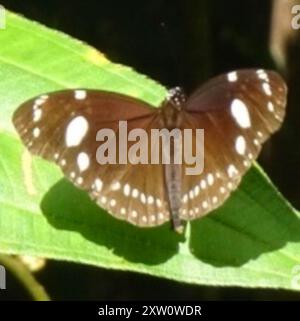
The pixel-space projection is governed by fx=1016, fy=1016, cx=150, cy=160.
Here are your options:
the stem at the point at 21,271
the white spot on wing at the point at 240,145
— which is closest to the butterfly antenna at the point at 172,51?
the stem at the point at 21,271

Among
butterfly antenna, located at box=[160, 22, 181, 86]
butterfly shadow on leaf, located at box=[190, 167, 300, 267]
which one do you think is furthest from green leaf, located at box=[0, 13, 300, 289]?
butterfly antenna, located at box=[160, 22, 181, 86]

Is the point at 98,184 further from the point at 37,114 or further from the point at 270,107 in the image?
the point at 270,107

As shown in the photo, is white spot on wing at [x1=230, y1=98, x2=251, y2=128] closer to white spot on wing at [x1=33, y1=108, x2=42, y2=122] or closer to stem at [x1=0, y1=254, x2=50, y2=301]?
white spot on wing at [x1=33, y1=108, x2=42, y2=122]

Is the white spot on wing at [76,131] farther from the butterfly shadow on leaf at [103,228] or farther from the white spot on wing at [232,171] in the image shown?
the white spot on wing at [232,171]

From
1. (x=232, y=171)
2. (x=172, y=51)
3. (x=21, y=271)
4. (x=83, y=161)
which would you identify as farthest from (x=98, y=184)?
(x=172, y=51)
